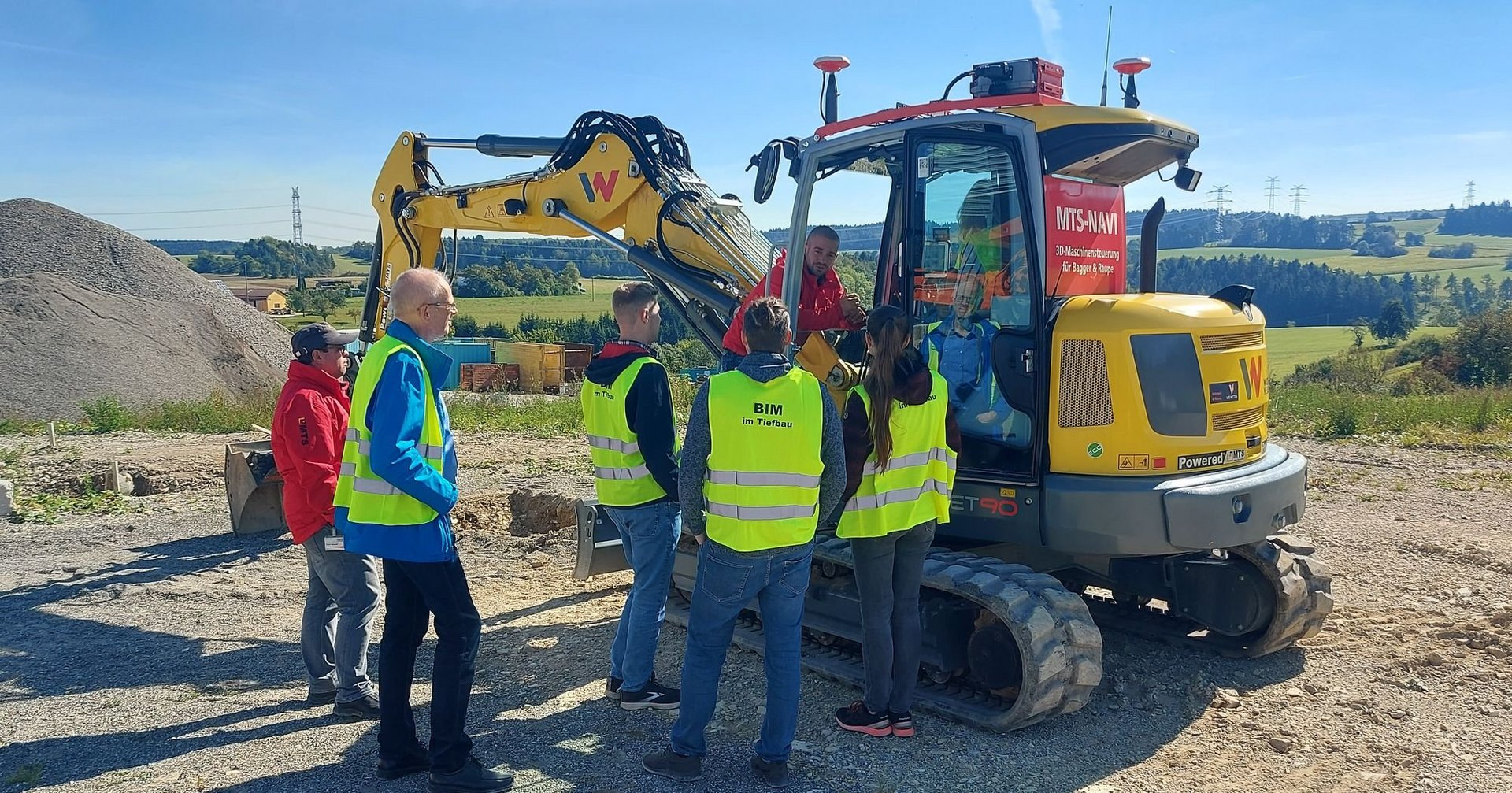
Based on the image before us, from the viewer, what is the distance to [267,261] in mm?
79375

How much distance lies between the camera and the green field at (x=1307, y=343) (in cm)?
3662

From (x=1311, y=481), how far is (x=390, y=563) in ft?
33.9

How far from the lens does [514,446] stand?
1401 cm

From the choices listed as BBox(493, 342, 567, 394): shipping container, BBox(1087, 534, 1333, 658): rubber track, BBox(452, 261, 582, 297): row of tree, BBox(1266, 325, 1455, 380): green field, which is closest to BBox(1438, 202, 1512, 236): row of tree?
BBox(1266, 325, 1455, 380): green field

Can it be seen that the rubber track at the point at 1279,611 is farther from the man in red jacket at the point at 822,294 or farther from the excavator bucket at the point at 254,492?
the excavator bucket at the point at 254,492

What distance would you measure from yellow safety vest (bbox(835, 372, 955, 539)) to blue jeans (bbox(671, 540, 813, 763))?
45 cm

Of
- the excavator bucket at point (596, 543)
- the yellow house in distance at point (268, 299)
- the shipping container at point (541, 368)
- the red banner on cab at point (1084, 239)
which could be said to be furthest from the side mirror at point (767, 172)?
the yellow house in distance at point (268, 299)

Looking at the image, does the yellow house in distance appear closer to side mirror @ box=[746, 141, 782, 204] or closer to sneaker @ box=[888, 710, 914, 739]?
side mirror @ box=[746, 141, 782, 204]

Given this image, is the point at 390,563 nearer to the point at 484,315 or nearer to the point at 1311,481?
the point at 1311,481

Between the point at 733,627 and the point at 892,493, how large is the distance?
916 mm

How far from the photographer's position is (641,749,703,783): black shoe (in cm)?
428

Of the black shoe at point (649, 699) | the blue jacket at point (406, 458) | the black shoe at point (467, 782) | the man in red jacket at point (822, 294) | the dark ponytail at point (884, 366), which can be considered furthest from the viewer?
the man in red jacket at point (822, 294)

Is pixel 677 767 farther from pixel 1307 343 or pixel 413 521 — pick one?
pixel 1307 343

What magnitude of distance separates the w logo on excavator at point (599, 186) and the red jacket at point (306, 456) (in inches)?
116
